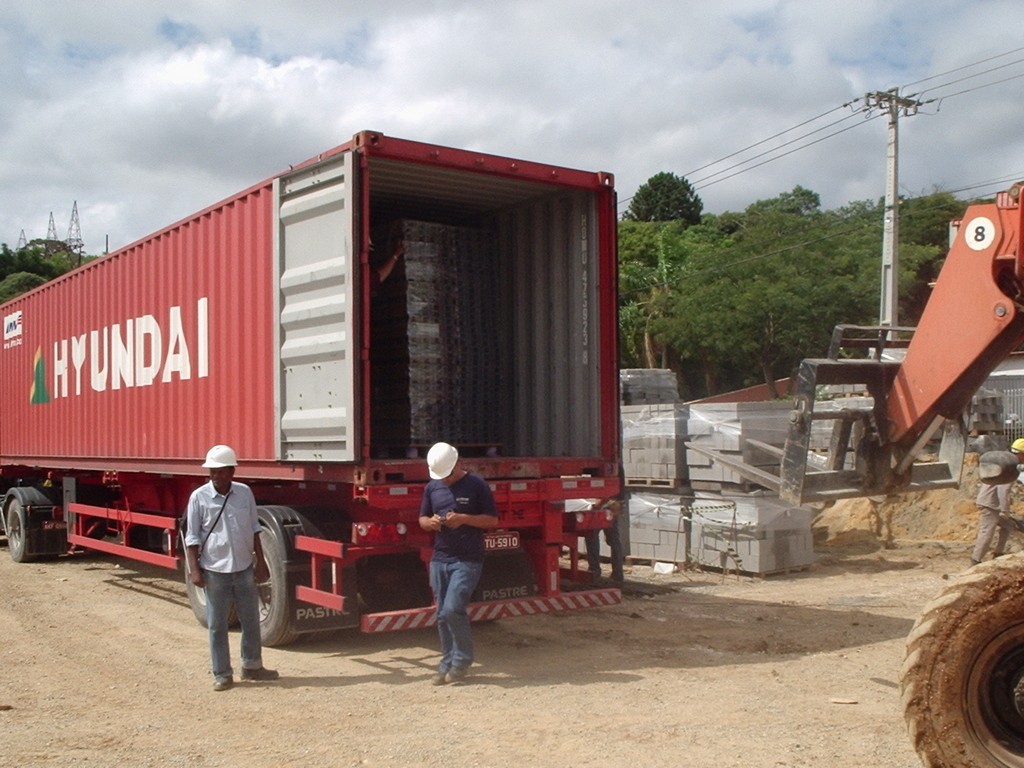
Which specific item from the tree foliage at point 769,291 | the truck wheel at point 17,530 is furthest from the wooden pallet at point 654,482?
the tree foliage at point 769,291

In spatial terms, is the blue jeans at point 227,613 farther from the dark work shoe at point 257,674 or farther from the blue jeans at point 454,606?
the blue jeans at point 454,606

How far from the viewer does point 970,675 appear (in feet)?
14.5

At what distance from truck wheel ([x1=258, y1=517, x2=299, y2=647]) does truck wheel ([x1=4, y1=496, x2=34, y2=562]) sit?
692 cm

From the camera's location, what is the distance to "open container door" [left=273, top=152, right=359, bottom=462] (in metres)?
7.18

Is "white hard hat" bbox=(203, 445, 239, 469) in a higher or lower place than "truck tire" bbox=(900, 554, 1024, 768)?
higher

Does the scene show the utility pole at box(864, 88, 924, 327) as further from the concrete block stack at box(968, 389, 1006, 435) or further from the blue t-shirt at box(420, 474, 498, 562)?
the blue t-shirt at box(420, 474, 498, 562)

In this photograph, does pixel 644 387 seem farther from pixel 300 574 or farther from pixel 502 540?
pixel 300 574

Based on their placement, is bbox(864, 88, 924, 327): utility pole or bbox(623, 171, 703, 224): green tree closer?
bbox(864, 88, 924, 327): utility pole

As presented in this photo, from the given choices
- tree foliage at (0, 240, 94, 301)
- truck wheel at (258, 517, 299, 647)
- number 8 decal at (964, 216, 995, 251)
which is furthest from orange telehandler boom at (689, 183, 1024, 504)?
tree foliage at (0, 240, 94, 301)

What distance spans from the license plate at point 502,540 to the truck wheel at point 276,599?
1.48m

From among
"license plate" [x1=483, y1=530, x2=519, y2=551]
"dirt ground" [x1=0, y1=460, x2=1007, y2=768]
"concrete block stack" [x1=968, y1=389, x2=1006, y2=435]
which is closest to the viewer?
"dirt ground" [x1=0, y1=460, x2=1007, y2=768]

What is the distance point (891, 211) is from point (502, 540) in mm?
19470

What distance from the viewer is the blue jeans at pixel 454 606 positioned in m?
6.94

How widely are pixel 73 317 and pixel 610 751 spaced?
29.2ft
